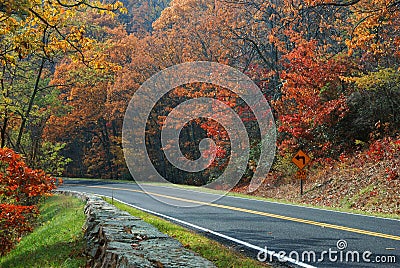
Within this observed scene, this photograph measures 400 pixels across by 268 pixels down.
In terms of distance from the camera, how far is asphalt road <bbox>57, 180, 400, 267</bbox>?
679cm

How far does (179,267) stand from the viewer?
430 cm

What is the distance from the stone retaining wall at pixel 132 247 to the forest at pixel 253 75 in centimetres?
406

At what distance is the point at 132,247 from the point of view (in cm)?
544

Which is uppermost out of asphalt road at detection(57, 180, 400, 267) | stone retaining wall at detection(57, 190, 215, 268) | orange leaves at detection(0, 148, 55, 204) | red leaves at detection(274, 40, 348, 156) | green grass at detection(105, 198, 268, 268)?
red leaves at detection(274, 40, 348, 156)

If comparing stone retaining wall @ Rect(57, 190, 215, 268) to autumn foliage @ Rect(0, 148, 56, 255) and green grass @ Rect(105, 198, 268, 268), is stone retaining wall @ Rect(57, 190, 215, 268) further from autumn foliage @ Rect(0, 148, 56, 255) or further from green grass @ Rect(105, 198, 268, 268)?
autumn foliage @ Rect(0, 148, 56, 255)

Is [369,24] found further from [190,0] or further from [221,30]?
[190,0]

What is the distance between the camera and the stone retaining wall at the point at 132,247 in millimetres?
4570

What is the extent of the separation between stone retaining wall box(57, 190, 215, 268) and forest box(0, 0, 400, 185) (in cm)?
406

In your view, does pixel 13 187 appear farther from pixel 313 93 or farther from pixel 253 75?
pixel 253 75

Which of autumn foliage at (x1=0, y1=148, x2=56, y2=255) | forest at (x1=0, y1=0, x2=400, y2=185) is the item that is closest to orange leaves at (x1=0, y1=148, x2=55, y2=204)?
autumn foliage at (x1=0, y1=148, x2=56, y2=255)

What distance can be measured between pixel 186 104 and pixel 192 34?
5.14 meters


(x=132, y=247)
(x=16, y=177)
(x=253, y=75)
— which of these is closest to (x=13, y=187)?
(x=16, y=177)

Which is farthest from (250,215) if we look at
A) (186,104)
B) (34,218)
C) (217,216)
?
(186,104)

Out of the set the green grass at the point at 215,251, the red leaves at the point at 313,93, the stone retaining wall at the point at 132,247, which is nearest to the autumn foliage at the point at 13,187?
the stone retaining wall at the point at 132,247
